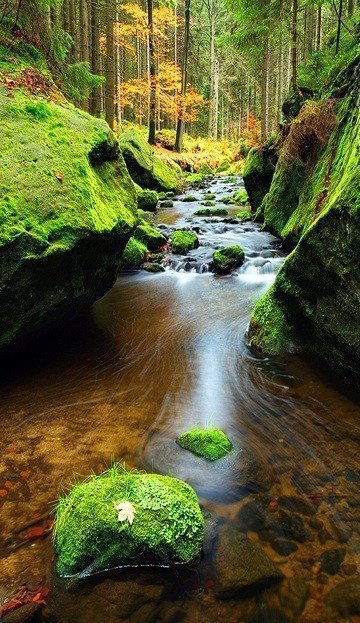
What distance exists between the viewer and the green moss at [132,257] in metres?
11.1

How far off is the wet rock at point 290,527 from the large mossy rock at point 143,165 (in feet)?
60.3

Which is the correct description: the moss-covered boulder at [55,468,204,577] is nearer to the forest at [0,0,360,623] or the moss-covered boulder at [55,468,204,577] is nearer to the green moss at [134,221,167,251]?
the forest at [0,0,360,623]

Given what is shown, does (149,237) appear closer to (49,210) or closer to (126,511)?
(49,210)

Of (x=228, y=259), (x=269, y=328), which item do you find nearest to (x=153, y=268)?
(x=228, y=259)

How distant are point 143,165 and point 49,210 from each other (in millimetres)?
16524

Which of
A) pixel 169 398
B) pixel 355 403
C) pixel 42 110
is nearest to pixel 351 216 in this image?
pixel 355 403

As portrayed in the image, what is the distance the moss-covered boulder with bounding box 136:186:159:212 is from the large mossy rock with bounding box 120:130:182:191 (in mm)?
2195

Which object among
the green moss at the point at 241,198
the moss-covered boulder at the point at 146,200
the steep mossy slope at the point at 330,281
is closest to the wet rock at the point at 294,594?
the steep mossy slope at the point at 330,281

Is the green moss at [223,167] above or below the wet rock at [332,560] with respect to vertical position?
above

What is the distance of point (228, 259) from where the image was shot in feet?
36.3

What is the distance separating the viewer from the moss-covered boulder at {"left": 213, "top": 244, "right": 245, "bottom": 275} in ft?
36.1

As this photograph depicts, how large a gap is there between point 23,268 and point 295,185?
865cm

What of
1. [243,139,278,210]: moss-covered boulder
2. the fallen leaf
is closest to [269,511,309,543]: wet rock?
the fallen leaf

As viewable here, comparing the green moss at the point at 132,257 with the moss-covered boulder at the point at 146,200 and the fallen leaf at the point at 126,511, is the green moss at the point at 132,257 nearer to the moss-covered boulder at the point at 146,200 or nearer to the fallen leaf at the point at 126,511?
the moss-covered boulder at the point at 146,200
